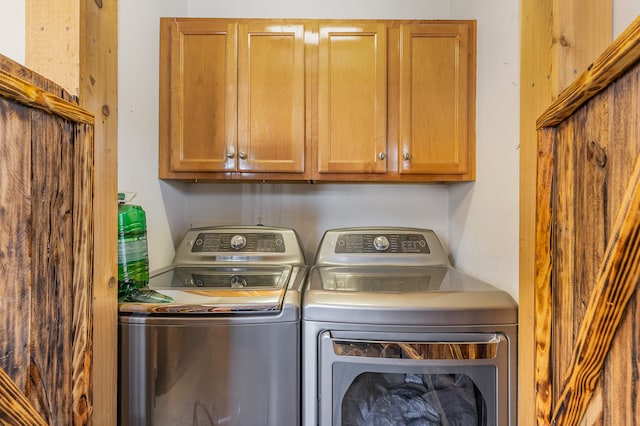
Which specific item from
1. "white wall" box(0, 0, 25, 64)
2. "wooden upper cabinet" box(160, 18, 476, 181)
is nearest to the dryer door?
"wooden upper cabinet" box(160, 18, 476, 181)

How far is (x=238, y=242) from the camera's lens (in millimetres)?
1472

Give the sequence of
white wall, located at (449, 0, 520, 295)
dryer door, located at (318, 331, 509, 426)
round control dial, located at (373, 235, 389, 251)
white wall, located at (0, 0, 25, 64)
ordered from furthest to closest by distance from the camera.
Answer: round control dial, located at (373, 235, 389, 251)
white wall, located at (449, 0, 520, 295)
dryer door, located at (318, 331, 509, 426)
white wall, located at (0, 0, 25, 64)

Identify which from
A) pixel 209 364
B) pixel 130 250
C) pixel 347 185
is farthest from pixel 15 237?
pixel 347 185

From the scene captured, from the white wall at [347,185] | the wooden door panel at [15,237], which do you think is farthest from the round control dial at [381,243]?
the wooden door panel at [15,237]

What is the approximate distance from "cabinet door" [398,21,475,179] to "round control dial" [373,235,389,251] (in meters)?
0.40

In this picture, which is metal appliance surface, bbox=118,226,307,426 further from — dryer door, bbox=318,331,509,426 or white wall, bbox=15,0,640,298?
white wall, bbox=15,0,640,298

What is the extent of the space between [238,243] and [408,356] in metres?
0.94

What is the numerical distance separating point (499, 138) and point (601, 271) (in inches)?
27.6

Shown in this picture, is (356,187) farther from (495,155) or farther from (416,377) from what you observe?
(416,377)

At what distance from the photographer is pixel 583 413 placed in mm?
613

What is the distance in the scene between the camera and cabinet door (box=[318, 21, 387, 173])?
1.37 meters

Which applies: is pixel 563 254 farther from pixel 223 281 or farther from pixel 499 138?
pixel 223 281

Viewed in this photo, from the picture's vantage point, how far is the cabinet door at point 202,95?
→ 1365 mm

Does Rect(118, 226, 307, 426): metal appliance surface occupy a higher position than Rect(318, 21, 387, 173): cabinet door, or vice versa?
Rect(318, 21, 387, 173): cabinet door
